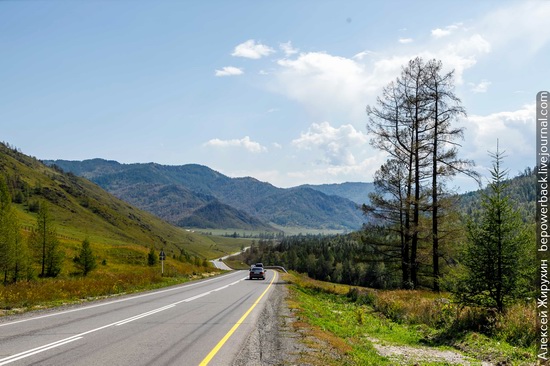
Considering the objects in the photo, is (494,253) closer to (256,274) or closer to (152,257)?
(256,274)

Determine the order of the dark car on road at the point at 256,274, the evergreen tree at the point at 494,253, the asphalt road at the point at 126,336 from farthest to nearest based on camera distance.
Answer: the dark car on road at the point at 256,274
the evergreen tree at the point at 494,253
the asphalt road at the point at 126,336

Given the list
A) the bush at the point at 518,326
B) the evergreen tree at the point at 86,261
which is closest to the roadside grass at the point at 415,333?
the bush at the point at 518,326

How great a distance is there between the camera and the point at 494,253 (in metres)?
14.3

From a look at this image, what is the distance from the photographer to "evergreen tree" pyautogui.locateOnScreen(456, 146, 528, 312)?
46.1 ft

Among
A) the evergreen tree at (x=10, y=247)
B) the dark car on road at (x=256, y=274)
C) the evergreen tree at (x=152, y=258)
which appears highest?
the evergreen tree at (x=10, y=247)

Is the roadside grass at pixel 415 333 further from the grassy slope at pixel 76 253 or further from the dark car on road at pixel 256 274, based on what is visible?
the dark car on road at pixel 256 274

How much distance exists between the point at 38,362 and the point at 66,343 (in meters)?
1.98

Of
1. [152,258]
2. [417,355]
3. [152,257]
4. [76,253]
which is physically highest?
[417,355]

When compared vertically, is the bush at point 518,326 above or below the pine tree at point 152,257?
above

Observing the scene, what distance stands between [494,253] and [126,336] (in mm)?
12944

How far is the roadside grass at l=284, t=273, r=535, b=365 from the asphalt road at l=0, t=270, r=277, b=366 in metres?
2.45

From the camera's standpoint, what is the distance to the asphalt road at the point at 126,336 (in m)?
8.45

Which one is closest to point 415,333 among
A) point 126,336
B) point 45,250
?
point 126,336

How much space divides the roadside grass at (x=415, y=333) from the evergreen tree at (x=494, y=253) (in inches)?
25.9
